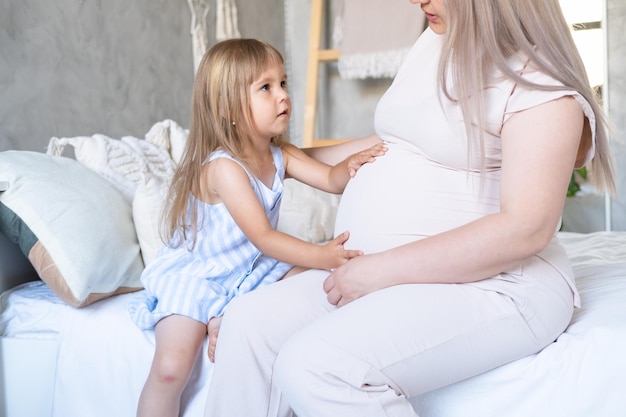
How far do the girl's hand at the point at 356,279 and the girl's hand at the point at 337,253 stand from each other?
0.20 feet

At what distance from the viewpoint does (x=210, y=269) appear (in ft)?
4.81

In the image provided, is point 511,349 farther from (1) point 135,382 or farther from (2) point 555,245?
(1) point 135,382

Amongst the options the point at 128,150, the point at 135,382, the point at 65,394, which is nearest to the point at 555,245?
the point at 135,382

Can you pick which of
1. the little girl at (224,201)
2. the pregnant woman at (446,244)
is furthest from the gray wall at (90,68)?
the pregnant woman at (446,244)

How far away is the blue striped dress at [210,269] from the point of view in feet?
4.64

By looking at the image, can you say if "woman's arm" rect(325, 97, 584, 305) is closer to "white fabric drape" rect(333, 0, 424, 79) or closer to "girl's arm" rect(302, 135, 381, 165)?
"girl's arm" rect(302, 135, 381, 165)

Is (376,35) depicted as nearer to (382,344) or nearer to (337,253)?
(337,253)

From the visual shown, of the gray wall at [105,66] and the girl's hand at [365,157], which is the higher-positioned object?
the gray wall at [105,66]

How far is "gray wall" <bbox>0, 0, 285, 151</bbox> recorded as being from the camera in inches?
82.0

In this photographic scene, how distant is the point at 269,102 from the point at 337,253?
0.43m

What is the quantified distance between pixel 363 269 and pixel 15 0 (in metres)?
1.54

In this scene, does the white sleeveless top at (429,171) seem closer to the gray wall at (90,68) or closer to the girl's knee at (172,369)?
the girl's knee at (172,369)

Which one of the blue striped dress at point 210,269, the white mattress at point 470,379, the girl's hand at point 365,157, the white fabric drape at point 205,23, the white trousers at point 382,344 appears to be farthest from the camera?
the white fabric drape at point 205,23

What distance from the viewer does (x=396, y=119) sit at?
122 centimetres
